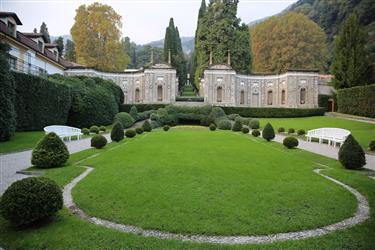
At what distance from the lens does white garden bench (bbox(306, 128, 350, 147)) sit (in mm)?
15633

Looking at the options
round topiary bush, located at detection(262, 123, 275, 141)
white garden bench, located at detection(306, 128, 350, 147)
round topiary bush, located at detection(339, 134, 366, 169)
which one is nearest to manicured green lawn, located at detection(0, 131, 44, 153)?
round topiary bush, located at detection(262, 123, 275, 141)

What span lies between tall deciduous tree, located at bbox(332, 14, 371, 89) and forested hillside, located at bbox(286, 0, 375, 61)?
23.3ft

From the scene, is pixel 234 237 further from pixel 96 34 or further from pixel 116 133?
pixel 96 34

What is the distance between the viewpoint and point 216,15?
4828 cm

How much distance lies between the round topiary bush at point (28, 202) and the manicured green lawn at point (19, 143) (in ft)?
30.8

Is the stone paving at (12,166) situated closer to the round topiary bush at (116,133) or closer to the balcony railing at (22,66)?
the round topiary bush at (116,133)

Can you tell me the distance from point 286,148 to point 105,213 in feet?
39.3

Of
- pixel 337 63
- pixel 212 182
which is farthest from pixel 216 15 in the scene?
pixel 212 182

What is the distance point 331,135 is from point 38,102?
20.4 m

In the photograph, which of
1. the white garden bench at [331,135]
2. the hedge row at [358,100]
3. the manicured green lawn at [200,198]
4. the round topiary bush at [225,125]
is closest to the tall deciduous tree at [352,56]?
the hedge row at [358,100]

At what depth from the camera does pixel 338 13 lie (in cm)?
5484

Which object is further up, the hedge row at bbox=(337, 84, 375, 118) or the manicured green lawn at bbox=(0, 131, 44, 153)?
the hedge row at bbox=(337, 84, 375, 118)

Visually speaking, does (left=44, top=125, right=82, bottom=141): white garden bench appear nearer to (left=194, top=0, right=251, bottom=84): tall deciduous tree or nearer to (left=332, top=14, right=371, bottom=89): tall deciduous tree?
(left=194, top=0, right=251, bottom=84): tall deciduous tree

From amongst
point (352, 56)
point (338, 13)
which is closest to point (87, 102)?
point (352, 56)
